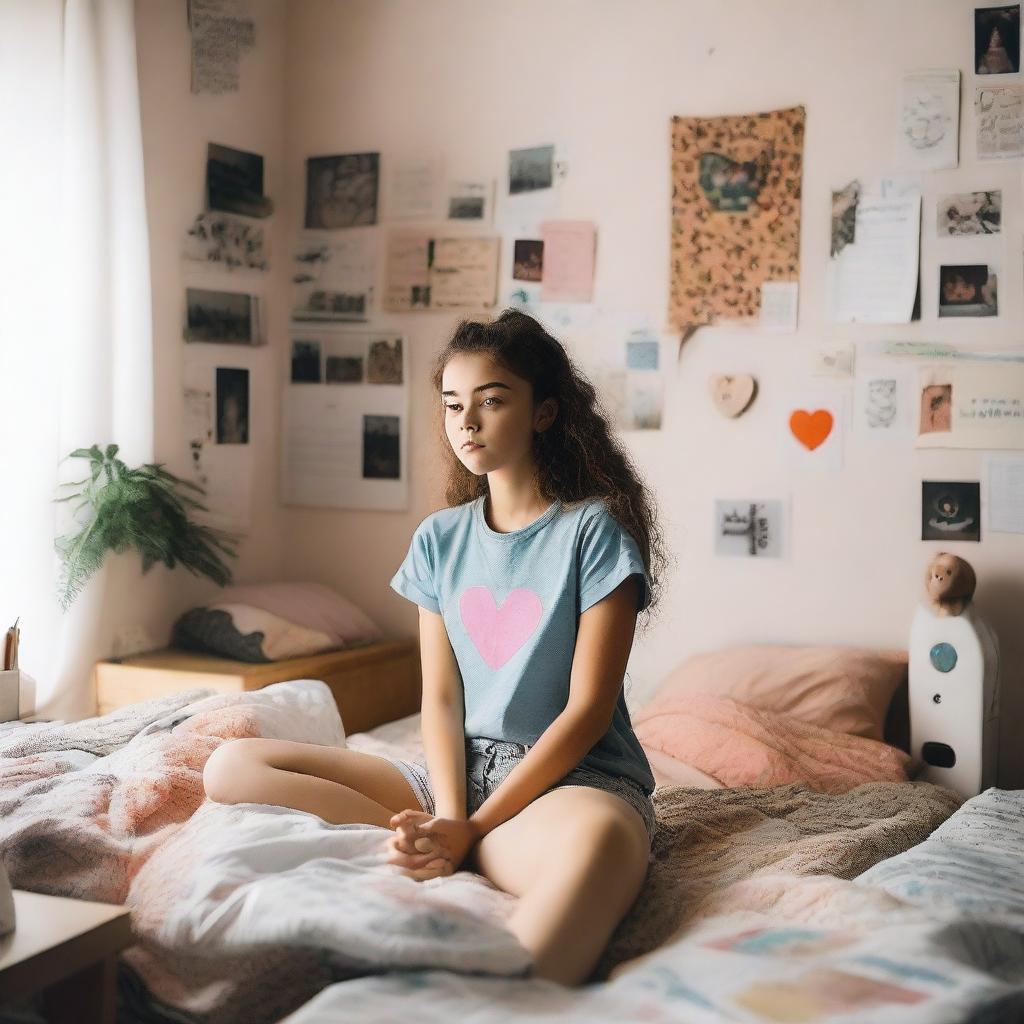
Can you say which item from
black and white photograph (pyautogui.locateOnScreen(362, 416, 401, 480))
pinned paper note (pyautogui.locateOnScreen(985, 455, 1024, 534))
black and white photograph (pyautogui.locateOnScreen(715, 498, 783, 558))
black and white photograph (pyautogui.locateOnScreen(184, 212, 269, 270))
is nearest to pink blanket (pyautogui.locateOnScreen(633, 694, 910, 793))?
black and white photograph (pyautogui.locateOnScreen(715, 498, 783, 558))

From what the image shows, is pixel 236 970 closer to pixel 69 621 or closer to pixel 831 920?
pixel 831 920

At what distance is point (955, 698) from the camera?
8.33 feet

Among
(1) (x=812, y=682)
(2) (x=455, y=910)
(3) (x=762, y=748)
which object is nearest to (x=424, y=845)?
(2) (x=455, y=910)

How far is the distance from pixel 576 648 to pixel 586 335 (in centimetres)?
154

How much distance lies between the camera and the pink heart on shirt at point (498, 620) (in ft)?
5.54

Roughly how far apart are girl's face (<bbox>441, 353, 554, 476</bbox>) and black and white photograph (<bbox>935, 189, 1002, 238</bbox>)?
144 centimetres

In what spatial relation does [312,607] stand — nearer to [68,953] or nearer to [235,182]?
[235,182]

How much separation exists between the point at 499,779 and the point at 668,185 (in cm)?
179

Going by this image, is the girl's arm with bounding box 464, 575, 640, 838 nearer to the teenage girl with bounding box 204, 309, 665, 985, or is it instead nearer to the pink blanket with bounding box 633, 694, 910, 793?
the teenage girl with bounding box 204, 309, 665, 985

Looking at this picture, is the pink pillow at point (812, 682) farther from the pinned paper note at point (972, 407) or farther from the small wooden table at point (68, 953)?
the small wooden table at point (68, 953)

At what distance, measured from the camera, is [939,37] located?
2730 millimetres

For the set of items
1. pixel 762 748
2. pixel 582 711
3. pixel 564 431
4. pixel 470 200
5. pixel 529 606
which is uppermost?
pixel 470 200

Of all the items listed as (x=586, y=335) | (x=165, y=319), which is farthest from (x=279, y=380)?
(x=586, y=335)

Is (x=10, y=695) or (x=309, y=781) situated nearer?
(x=309, y=781)
